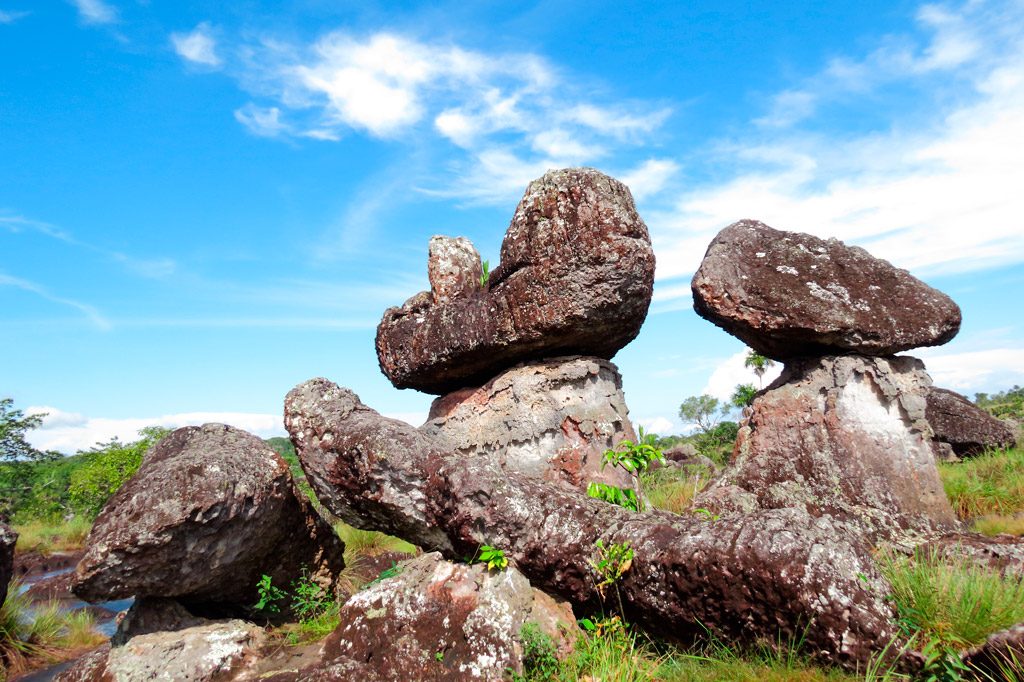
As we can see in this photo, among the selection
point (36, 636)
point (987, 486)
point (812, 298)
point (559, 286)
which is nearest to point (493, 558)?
point (559, 286)

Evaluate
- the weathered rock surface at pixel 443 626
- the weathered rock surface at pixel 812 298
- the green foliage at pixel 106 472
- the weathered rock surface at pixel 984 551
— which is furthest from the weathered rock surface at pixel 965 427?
the green foliage at pixel 106 472

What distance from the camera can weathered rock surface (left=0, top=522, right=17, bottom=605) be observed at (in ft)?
26.3

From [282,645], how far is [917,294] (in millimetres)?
8494

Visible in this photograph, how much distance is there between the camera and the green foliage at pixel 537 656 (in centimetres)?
505

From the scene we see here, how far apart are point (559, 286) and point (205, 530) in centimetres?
434

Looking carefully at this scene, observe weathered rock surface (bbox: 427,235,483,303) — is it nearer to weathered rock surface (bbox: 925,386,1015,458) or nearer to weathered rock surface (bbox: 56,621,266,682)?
weathered rock surface (bbox: 56,621,266,682)

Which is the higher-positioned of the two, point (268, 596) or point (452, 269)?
point (452, 269)

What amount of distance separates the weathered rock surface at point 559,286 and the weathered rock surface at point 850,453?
7.64ft

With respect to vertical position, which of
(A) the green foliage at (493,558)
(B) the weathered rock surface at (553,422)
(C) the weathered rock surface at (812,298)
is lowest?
(A) the green foliage at (493,558)

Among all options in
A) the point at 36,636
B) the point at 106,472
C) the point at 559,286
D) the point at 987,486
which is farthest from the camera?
the point at 106,472

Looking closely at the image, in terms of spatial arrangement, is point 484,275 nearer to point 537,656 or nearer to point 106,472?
point 537,656

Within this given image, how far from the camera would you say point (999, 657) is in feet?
13.1

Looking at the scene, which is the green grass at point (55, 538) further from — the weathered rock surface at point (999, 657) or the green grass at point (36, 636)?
the weathered rock surface at point (999, 657)

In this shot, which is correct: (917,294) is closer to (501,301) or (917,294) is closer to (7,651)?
(501,301)
